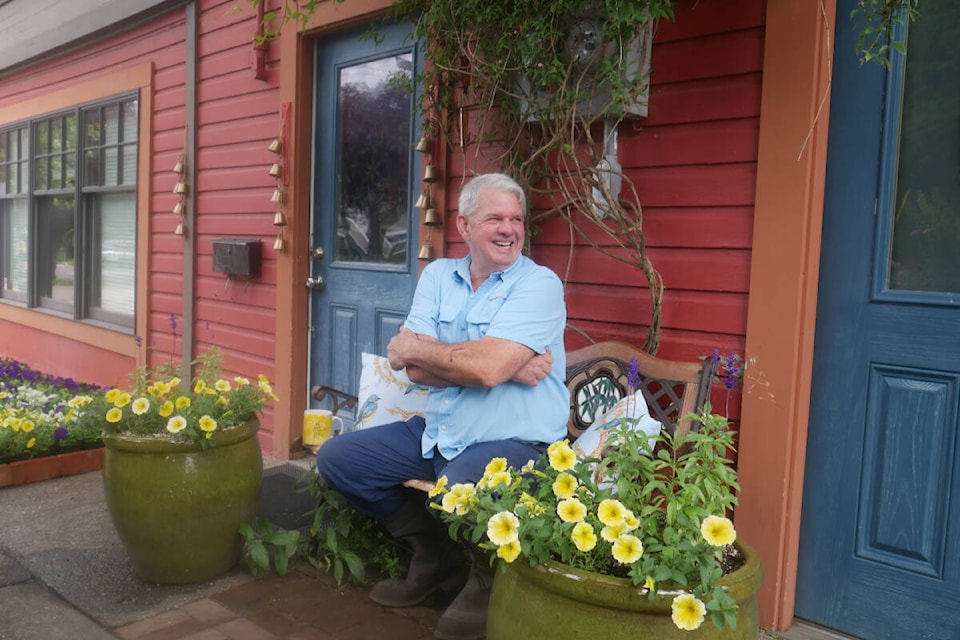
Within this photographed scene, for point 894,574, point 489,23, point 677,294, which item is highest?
point 489,23

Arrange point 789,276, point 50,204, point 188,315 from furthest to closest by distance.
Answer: point 50,204 < point 188,315 < point 789,276

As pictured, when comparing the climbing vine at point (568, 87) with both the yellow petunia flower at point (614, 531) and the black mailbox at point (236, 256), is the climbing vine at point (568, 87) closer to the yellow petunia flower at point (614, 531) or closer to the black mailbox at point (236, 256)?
the yellow petunia flower at point (614, 531)

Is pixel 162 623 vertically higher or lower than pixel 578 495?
lower

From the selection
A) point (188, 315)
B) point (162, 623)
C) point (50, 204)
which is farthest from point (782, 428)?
point (50, 204)

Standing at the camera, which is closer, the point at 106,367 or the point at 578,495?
the point at 578,495

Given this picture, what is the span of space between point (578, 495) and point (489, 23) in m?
1.75

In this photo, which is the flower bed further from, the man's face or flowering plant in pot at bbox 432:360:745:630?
flowering plant in pot at bbox 432:360:745:630

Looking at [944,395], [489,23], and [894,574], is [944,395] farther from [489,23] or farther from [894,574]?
[489,23]

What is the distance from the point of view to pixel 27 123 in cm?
718

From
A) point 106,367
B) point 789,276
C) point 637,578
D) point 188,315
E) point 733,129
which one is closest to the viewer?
point 637,578

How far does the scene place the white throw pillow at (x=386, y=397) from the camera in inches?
112

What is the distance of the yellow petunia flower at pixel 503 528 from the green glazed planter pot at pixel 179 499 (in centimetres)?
138

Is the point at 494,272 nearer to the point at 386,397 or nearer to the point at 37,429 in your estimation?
the point at 386,397

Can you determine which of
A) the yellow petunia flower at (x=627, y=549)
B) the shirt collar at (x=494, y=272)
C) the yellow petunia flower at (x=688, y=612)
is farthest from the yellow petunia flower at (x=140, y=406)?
the yellow petunia flower at (x=688, y=612)
